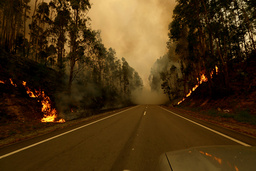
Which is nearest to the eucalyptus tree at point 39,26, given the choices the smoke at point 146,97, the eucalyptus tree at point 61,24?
the eucalyptus tree at point 61,24

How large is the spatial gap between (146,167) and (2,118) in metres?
10.7

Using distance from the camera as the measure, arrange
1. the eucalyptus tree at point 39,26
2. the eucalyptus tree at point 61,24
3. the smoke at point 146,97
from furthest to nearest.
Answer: the smoke at point 146,97 → the eucalyptus tree at point 39,26 → the eucalyptus tree at point 61,24

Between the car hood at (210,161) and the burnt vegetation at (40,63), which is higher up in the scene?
the burnt vegetation at (40,63)

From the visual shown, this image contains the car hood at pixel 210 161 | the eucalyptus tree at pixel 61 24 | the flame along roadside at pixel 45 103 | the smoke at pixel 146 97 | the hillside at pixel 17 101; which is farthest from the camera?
the smoke at pixel 146 97

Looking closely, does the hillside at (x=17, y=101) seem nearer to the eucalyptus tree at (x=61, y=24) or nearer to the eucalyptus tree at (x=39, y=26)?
the eucalyptus tree at (x=61, y=24)

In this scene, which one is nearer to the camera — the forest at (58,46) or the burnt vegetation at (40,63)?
the burnt vegetation at (40,63)

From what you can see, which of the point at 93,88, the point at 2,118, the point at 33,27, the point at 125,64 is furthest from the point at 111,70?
the point at 2,118

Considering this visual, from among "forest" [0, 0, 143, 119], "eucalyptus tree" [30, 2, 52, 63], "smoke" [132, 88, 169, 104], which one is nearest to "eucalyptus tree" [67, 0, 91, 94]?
"forest" [0, 0, 143, 119]

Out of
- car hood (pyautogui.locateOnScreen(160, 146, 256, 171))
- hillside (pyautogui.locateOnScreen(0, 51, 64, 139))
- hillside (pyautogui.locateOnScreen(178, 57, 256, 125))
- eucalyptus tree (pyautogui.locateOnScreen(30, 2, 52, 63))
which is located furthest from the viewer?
eucalyptus tree (pyautogui.locateOnScreen(30, 2, 52, 63))

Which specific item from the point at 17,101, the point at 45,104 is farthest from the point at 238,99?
the point at 17,101

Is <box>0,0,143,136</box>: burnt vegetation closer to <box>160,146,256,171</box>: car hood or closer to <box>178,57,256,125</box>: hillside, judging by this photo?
<box>160,146,256,171</box>: car hood

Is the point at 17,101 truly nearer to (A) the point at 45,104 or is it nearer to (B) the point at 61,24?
(A) the point at 45,104

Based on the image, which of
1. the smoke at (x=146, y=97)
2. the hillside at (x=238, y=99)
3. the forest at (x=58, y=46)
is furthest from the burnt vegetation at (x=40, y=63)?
the smoke at (x=146, y=97)

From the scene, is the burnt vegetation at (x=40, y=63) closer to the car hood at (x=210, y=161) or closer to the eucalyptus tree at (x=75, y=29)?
the eucalyptus tree at (x=75, y=29)
